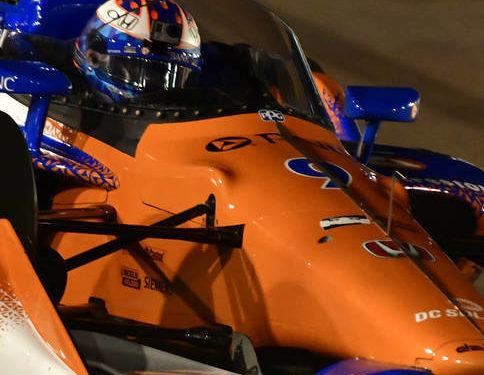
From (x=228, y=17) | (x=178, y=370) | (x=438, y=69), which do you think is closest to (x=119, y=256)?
(x=178, y=370)

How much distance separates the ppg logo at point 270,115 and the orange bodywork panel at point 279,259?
2 cm

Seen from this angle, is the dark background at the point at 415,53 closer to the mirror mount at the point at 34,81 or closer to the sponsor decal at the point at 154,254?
the mirror mount at the point at 34,81

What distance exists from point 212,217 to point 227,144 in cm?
28

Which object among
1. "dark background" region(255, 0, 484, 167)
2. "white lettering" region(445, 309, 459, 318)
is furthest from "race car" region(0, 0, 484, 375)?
"dark background" region(255, 0, 484, 167)

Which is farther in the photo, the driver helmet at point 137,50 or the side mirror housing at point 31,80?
the driver helmet at point 137,50

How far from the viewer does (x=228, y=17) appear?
11.0 ft

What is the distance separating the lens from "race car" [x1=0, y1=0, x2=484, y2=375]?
7.01ft

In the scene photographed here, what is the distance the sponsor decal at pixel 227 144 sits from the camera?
273 centimetres

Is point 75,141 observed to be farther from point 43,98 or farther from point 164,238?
point 164,238

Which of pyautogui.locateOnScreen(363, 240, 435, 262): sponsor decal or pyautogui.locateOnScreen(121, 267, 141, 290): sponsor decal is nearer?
pyautogui.locateOnScreen(363, 240, 435, 262): sponsor decal

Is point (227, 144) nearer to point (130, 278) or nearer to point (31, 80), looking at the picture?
point (130, 278)

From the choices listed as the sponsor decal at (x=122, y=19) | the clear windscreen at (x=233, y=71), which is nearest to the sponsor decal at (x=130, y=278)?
the clear windscreen at (x=233, y=71)

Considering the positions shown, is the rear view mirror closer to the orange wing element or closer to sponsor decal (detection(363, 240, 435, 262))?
sponsor decal (detection(363, 240, 435, 262))

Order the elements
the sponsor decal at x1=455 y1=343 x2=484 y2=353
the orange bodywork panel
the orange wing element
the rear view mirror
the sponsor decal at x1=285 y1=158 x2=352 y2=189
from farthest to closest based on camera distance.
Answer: the rear view mirror → the sponsor decal at x1=285 y1=158 x2=352 y2=189 → the orange bodywork panel → the sponsor decal at x1=455 y1=343 x2=484 y2=353 → the orange wing element
